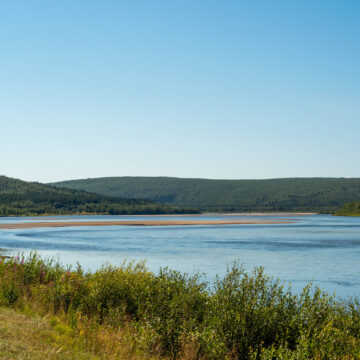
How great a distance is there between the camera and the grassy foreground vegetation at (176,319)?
13.9 meters

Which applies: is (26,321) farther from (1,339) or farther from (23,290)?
(23,290)

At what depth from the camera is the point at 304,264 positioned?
146ft

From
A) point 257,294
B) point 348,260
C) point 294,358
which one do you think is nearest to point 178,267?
point 348,260

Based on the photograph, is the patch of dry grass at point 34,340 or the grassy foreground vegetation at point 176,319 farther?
the grassy foreground vegetation at point 176,319

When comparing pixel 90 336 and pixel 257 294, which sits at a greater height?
pixel 257 294

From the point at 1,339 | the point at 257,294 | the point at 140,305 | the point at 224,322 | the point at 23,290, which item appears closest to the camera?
the point at 1,339

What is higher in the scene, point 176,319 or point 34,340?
point 34,340

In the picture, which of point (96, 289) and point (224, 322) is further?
point (96, 289)

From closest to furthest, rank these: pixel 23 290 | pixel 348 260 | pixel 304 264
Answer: pixel 23 290 → pixel 304 264 → pixel 348 260

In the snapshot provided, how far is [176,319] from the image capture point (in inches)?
659

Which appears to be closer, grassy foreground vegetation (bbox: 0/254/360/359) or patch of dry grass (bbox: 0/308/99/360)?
patch of dry grass (bbox: 0/308/99/360)

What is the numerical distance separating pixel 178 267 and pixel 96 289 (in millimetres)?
22815

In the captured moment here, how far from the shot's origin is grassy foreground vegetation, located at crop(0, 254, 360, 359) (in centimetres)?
1386

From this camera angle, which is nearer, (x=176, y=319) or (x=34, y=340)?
(x=34, y=340)
